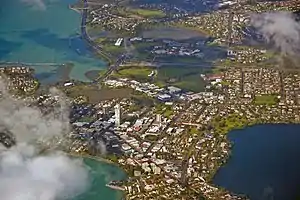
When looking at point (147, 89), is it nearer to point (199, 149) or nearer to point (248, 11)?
point (199, 149)

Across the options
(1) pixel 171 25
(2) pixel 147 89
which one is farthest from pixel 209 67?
(1) pixel 171 25

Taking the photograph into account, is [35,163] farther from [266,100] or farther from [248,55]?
[248,55]

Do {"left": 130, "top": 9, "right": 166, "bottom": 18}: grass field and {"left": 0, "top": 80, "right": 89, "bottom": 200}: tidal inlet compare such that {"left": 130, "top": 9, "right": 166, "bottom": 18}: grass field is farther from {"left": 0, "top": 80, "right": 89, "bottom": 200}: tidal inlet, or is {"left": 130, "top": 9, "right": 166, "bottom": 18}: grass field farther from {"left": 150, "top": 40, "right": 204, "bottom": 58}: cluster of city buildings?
{"left": 0, "top": 80, "right": 89, "bottom": 200}: tidal inlet

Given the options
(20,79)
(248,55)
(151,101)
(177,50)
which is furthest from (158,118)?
(248,55)

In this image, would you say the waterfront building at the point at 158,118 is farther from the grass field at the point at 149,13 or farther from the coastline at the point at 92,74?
the grass field at the point at 149,13

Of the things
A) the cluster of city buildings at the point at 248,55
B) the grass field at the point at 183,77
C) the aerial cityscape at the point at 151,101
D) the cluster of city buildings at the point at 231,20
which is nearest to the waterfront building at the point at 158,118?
the aerial cityscape at the point at 151,101
